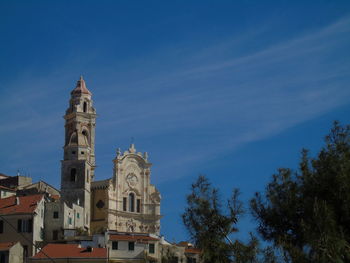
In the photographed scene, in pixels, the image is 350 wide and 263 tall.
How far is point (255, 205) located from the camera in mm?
44938

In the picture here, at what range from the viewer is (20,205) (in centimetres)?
8606

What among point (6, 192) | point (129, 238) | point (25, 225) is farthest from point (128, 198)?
point (129, 238)

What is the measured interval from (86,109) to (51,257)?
46.2 m

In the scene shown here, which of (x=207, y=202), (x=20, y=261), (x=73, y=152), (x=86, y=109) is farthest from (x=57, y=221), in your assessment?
(x=207, y=202)

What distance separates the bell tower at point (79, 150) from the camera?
99.9 meters

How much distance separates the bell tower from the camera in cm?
9994

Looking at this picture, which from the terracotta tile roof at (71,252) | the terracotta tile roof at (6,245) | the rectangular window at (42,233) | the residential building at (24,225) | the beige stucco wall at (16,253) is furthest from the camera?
the rectangular window at (42,233)

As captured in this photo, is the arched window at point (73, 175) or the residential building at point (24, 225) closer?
the residential building at point (24, 225)

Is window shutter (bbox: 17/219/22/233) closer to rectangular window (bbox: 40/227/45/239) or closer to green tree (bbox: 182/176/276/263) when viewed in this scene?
rectangular window (bbox: 40/227/45/239)

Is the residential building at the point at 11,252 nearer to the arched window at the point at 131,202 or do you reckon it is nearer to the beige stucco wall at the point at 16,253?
the beige stucco wall at the point at 16,253

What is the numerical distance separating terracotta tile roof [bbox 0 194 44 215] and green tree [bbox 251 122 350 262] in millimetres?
44878

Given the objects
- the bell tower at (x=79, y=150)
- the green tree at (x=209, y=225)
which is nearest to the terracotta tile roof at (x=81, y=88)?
the bell tower at (x=79, y=150)

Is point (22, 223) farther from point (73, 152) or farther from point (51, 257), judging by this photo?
point (73, 152)

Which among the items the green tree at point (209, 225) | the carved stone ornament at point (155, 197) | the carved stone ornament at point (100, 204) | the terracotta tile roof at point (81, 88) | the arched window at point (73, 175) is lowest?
the green tree at point (209, 225)
